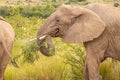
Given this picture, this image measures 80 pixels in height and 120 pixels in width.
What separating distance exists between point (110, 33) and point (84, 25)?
14.3 inches

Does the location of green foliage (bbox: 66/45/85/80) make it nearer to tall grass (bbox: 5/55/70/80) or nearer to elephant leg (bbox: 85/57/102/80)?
tall grass (bbox: 5/55/70/80)

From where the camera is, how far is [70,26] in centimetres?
539

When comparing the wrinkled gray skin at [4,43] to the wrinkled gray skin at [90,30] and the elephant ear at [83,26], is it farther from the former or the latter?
the elephant ear at [83,26]

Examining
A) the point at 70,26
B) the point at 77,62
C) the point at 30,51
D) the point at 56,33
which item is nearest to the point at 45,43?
the point at 56,33

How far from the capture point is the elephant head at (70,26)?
17.3ft

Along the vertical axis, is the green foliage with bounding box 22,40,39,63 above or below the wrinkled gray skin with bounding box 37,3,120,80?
below

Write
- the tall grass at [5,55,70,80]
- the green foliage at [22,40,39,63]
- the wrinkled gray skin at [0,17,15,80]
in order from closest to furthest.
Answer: the wrinkled gray skin at [0,17,15,80]
the green foliage at [22,40,39,63]
the tall grass at [5,55,70,80]

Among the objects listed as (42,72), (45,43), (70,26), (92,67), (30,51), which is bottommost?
(42,72)

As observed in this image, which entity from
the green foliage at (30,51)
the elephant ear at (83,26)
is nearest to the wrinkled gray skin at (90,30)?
the elephant ear at (83,26)

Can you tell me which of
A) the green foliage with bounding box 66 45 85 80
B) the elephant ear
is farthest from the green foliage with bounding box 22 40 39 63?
the green foliage with bounding box 66 45 85 80

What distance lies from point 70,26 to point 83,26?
191mm

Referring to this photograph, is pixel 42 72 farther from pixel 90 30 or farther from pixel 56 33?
pixel 90 30

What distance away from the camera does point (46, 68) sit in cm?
602

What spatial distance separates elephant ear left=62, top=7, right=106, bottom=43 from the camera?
5219 mm
